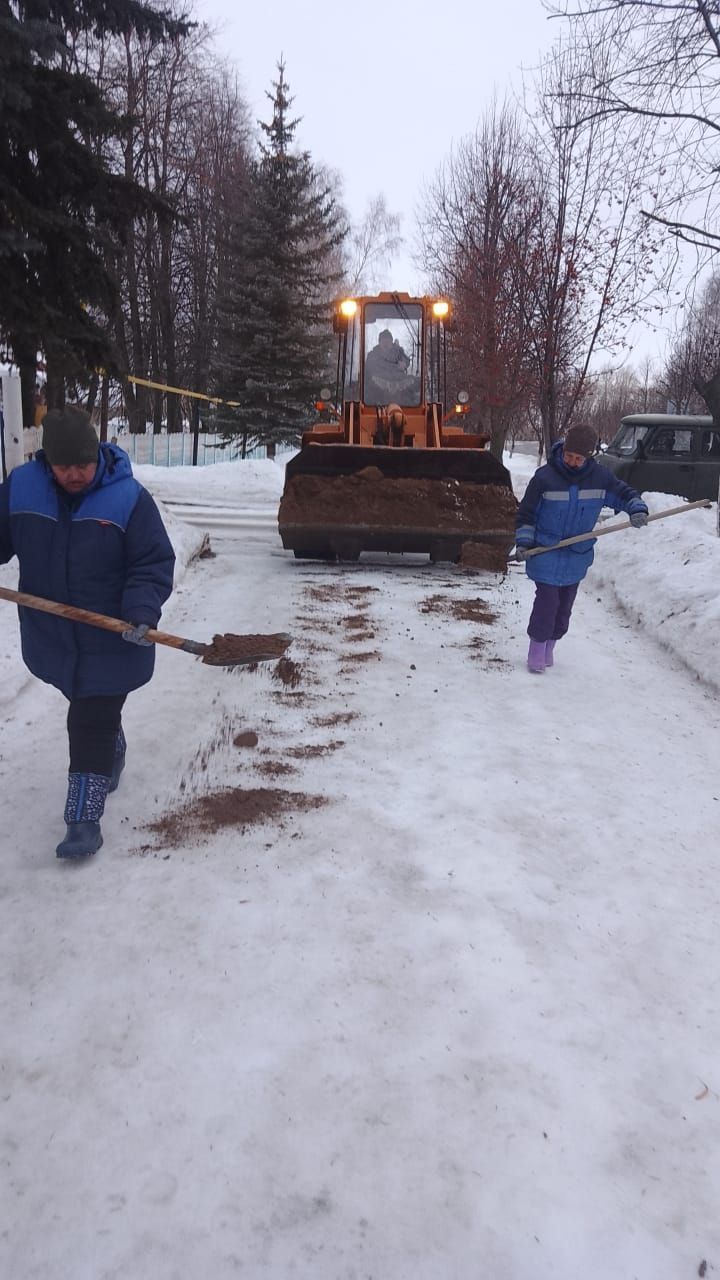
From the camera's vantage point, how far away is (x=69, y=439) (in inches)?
114

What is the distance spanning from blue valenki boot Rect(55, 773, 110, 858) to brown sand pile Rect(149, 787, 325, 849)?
0.86 ft

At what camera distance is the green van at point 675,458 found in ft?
48.3

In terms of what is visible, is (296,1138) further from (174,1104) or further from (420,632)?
(420,632)

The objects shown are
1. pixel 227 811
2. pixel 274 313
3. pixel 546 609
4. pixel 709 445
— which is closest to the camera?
pixel 227 811

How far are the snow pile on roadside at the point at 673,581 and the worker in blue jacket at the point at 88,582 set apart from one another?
156 inches

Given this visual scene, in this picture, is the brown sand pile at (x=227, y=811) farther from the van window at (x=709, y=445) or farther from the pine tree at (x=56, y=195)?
the van window at (x=709, y=445)

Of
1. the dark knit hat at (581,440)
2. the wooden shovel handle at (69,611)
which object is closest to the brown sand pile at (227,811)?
the wooden shovel handle at (69,611)

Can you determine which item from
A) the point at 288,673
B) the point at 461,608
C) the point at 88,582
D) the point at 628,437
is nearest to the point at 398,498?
the point at 461,608

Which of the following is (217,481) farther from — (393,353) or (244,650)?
(244,650)

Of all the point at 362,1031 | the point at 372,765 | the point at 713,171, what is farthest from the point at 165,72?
the point at 362,1031

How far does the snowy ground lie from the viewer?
1.77 meters

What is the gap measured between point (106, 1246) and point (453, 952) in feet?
4.10

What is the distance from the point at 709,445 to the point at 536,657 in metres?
11.0

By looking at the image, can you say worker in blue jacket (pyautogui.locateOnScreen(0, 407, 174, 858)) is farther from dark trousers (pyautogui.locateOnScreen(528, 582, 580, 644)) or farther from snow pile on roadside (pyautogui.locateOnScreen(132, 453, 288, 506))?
snow pile on roadside (pyautogui.locateOnScreen(132, 453, 288, 506))
